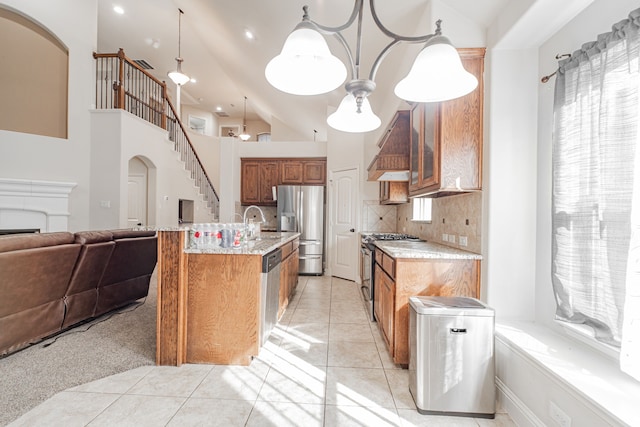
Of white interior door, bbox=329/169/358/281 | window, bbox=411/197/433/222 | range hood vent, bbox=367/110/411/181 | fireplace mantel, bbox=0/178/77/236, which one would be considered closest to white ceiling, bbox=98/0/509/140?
range hood vent, bbox=367/110/411/181

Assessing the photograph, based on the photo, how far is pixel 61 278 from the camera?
95.3 inches

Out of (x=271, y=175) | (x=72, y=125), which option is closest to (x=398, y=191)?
(x=271, y=175)

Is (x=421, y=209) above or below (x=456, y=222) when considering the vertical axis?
above

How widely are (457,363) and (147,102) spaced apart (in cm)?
763

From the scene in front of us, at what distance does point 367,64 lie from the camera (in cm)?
342

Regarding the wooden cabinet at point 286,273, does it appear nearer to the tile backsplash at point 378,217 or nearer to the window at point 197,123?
the tile backsplash at point 378,217

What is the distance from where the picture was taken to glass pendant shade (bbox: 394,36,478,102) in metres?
1.14

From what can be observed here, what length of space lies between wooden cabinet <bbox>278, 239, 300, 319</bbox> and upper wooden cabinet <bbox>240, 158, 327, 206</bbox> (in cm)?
229

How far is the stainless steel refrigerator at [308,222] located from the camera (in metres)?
5.49

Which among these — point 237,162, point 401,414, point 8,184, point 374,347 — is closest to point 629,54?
point 401,414

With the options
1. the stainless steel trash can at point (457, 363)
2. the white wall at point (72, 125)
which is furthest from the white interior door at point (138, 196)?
the stainless steel trash can at point (457, 363)

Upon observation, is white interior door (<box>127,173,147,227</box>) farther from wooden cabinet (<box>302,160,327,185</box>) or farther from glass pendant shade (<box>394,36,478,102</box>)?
glass pendant shade (<box>394,36,478,102</box>)

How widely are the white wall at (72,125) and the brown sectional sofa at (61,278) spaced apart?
112 inches

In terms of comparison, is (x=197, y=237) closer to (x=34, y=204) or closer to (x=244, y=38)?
(x=244, y=38)
